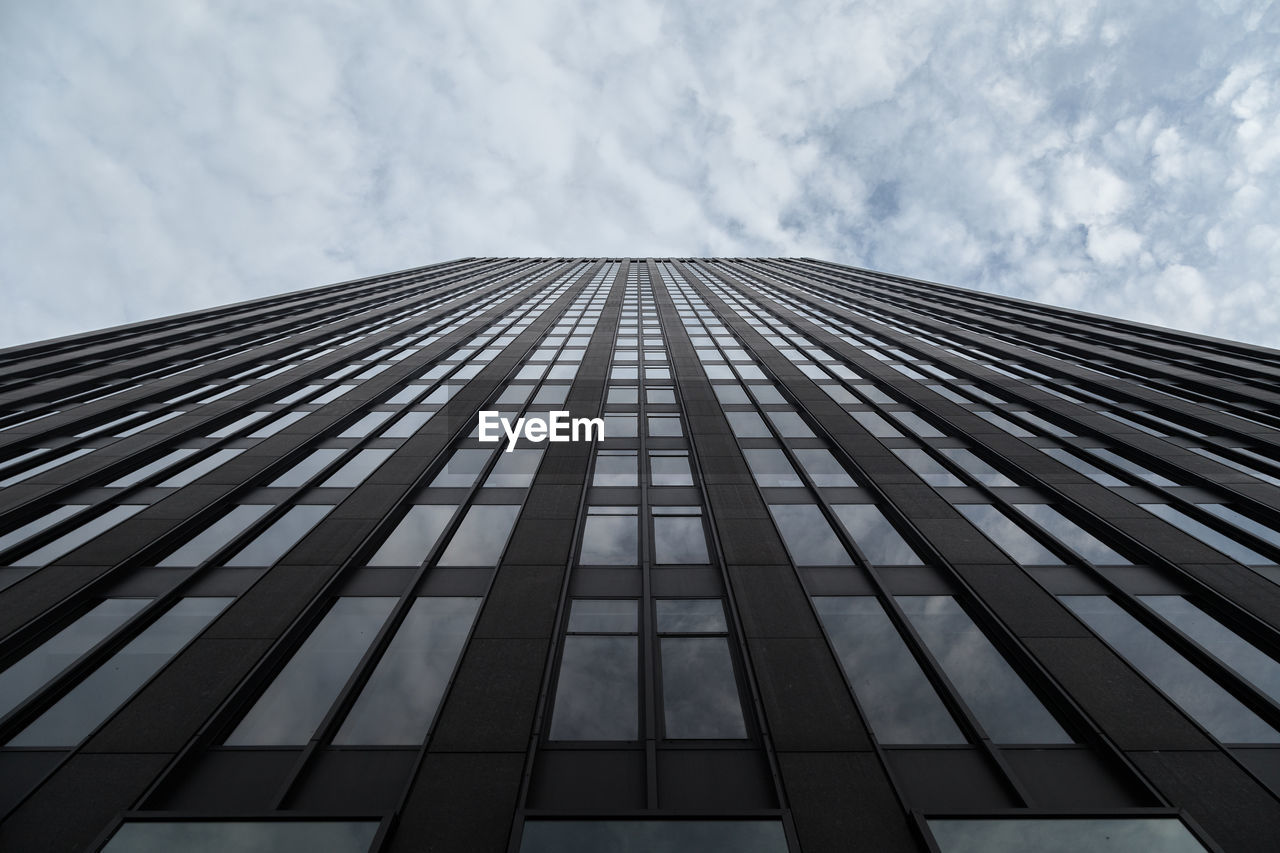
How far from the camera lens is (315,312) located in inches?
1374

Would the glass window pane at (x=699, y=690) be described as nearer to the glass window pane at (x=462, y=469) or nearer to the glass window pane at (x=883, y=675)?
the glass window pane at (x=883, y=675)

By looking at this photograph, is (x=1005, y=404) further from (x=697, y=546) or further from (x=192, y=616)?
(x=192, y=616)

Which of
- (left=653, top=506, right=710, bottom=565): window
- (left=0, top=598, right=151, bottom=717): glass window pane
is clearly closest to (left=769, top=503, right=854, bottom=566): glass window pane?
(left=653, top=506, right=710, bottom=565): window

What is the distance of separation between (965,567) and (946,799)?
5.35 m

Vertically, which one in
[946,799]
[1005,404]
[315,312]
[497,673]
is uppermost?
[315,312]

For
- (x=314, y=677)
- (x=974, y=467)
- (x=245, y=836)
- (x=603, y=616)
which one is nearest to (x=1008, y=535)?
(x=974, y=467)

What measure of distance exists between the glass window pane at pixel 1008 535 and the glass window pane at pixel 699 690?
7361 millimetres

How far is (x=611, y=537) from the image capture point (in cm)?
1238

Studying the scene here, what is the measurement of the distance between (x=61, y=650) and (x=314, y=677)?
4.35 meters

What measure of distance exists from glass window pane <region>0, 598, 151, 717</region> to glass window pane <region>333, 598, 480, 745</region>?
4.86 meters

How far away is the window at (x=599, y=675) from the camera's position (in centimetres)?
793

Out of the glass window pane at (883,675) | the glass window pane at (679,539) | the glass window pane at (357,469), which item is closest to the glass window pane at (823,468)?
the glass window pane at (679,539)

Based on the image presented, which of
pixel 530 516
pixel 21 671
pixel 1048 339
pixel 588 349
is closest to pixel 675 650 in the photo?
pixel 530 516

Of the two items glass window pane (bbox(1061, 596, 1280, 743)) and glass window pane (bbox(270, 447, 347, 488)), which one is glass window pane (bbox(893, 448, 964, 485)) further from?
glass window pane (bbox(270, 447, 347, 488))
